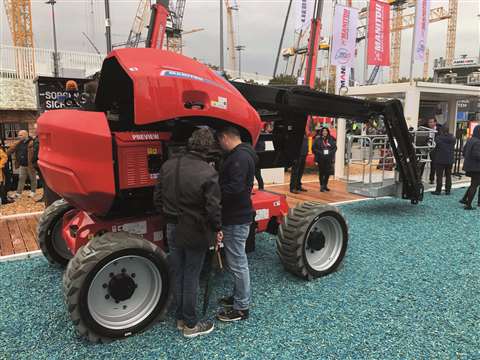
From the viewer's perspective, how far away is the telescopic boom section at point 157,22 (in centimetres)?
658

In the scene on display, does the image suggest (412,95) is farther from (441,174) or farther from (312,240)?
(312,240)

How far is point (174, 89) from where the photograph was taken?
10.2ft

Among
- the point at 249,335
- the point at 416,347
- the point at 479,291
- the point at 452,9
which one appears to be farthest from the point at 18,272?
the point at 452,9

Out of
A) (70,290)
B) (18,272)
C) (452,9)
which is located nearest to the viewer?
(70,290)

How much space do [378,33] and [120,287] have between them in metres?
15.8

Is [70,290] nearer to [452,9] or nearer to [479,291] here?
[479,291]

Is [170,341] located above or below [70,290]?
below

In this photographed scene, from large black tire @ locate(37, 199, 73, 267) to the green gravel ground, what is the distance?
0.57 feet

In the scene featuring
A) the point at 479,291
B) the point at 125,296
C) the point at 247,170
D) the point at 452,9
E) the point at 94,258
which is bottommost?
the point at 479,291

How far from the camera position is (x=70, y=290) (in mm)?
2869

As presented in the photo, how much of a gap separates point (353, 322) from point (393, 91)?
27.9 feet

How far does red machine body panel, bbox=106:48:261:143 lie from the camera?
2994 millimetres

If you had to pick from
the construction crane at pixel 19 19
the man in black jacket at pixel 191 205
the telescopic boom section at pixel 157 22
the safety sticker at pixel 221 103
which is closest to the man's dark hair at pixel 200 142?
the man in black jacket at pixel 191 205

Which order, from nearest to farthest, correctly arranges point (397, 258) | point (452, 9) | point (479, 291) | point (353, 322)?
point (353, 322) → point (479, 291) → point (397, 258) → point (452, 9)
